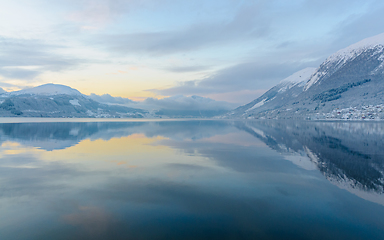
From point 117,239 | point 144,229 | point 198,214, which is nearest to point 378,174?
point 198,214

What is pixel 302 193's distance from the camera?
48.2 ft

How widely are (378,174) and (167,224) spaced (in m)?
19.3

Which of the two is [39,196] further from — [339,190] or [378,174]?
[378,174]

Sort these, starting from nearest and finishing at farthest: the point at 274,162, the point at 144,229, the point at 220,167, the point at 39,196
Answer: the point at 144,229, the point at 39,196, the point at 220,167, the point at 274,162

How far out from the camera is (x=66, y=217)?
11.1 meters

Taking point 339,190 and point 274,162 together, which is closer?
point 339,190

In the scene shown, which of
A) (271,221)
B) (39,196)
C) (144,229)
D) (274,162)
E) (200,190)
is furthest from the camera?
(274,162)

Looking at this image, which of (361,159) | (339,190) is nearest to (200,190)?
(339,190)

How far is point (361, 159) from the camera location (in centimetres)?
2462

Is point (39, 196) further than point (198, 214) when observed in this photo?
Yes

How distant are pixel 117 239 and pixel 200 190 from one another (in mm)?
7045

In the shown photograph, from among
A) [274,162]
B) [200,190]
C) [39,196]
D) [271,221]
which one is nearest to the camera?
[271,221]

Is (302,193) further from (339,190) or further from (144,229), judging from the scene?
(144,229)

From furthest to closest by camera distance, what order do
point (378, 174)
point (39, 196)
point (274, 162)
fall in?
point (274, 162)
point (378, 174)
point (39, 196)
